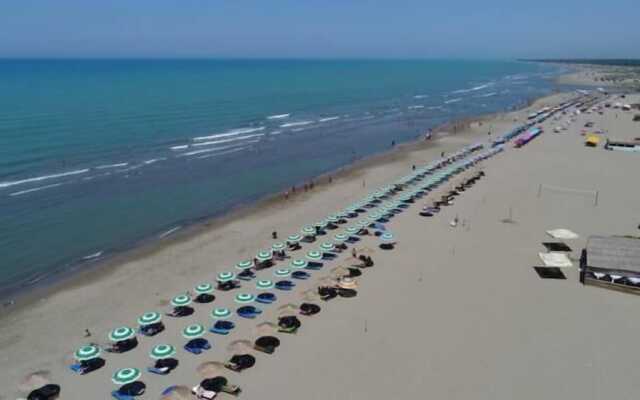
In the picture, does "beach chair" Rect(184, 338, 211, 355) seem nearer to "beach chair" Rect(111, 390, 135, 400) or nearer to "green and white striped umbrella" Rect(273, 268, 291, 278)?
"beach chair" Rect(111, 390, 135, 400)

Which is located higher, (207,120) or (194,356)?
(207,120)

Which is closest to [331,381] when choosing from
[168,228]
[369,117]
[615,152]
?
[168,228]

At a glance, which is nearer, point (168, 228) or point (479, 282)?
point (479, 282)


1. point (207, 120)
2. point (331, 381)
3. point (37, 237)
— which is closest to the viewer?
point (331, 381)

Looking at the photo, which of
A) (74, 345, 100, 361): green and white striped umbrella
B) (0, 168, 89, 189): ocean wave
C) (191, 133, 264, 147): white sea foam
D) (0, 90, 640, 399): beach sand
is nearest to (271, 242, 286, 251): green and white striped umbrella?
(0, 90, 640, 399): beach sand

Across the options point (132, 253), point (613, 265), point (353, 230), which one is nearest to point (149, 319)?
point (132, 253)

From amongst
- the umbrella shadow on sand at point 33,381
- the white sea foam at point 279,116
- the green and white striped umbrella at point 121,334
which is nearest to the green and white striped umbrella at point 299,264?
the green and white striped umbrella at point 121,334

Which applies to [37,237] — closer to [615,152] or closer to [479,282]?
[479,282]
